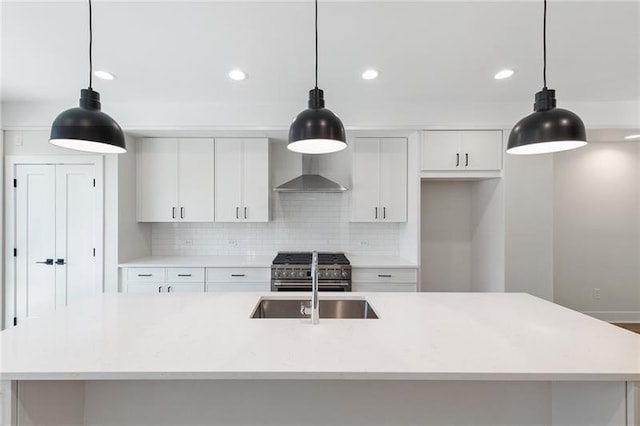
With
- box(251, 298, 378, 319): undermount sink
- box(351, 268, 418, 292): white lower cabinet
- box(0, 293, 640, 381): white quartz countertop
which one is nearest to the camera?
box(0, 293, 640, 381): white quartz countertop

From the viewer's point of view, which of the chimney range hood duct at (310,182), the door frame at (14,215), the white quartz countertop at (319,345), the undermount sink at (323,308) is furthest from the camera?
the chimney range hood duct at (310,182)

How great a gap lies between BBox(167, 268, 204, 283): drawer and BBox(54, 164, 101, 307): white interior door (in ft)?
2.53

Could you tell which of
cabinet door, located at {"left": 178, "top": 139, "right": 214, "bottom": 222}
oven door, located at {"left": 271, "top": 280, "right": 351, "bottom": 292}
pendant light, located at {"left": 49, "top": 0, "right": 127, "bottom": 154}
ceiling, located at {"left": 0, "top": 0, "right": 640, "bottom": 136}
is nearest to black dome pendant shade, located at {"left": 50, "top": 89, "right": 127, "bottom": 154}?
pendant light, located at {"left": 49, "top": 0, "right": 127, "bottom": 154}

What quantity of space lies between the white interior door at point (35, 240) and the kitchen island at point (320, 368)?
80.1 inches

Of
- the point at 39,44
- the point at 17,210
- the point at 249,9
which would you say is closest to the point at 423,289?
the point at 249,9

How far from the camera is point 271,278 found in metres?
3.21

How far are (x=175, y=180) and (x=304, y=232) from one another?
1.69 metres

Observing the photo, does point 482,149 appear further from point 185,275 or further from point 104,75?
point 104,75

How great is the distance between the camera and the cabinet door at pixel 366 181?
3.48 metres

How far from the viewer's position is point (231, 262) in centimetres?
335

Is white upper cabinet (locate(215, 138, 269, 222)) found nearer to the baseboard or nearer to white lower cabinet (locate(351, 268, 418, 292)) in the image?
white lower cabinet (locate(351, 268, 418, 292))

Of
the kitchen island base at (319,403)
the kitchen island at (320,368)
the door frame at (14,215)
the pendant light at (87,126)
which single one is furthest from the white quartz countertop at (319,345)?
the door frame at (14,215)

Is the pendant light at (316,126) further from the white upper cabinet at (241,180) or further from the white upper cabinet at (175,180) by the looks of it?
the white upper cabinet at (175,180)

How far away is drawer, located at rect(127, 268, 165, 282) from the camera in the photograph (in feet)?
10.4
